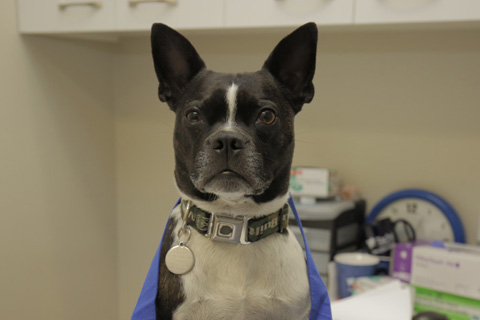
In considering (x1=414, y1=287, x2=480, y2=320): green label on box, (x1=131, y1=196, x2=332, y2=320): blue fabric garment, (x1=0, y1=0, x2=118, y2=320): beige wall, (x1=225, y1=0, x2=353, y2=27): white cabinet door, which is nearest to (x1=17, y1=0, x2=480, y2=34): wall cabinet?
(x1=225, y1=0, x2=353, y2=27): white cabinet door

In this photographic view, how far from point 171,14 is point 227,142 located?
792 millimetres

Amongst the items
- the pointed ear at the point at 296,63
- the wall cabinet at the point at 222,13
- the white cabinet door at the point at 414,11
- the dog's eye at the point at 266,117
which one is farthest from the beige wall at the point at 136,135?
the dog's eye at the point at 266,117

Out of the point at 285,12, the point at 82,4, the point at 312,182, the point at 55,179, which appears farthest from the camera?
the point at 55,179

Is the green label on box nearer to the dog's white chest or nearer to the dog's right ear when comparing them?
the dog's white chest

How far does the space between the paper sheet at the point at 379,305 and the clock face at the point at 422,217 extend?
336mm

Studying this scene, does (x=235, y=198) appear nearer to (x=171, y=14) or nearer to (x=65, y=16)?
(x=171, y=14)

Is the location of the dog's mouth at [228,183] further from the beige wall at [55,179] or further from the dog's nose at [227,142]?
the beige wall at [55,179]

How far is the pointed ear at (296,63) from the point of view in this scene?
816 mm

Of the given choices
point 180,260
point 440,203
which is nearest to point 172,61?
point 180,260

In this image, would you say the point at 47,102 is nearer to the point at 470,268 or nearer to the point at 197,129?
the point at 197,129

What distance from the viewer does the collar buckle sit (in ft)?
2.62

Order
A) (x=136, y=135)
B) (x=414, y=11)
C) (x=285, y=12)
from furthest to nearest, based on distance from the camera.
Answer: (x=136, y=135), (x=285, y=12), (x=414, y=11)

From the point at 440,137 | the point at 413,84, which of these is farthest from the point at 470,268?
the point at 413,84

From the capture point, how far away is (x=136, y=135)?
204 cm
